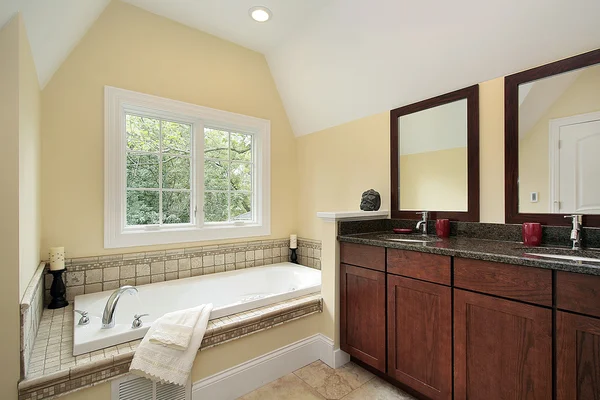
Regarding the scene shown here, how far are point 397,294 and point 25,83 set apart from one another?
2291mm

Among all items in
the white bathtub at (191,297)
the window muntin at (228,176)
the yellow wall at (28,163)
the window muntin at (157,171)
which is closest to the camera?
the yellow wall at (28,163)

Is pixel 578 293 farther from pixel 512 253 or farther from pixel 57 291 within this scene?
pixel 57 291

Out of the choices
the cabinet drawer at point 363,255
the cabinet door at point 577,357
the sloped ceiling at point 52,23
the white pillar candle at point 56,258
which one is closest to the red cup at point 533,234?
the cabinet door at point 577,357

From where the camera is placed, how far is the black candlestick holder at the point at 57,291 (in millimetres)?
1895

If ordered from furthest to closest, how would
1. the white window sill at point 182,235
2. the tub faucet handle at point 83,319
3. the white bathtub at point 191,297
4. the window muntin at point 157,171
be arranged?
the window muntin at point 157,171
the white window sill at point 182,235
the tub faucet handle at point 83,319
the white bathtub at point 191,297

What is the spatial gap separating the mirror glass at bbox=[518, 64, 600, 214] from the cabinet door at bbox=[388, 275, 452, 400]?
0.82 metres

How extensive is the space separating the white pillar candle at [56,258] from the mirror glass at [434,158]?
101 inches

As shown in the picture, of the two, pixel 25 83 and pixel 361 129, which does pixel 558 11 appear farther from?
pixel 25 83

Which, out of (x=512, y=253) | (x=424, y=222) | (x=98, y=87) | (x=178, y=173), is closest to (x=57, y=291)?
(x=178, y=173)

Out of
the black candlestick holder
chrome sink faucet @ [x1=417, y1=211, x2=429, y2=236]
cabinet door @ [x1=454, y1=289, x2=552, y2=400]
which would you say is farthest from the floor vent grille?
chrome sink faucet @ [x1=417, y1=211, x2=429, y2=236]

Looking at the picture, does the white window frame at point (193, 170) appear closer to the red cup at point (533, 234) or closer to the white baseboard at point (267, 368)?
the white baseboard at point (267, 368)

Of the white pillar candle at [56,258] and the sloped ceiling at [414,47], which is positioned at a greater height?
the sloped ceiling at [414,47]

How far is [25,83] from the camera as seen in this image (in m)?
1.36

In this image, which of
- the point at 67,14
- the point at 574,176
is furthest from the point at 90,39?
the point at 574,176
